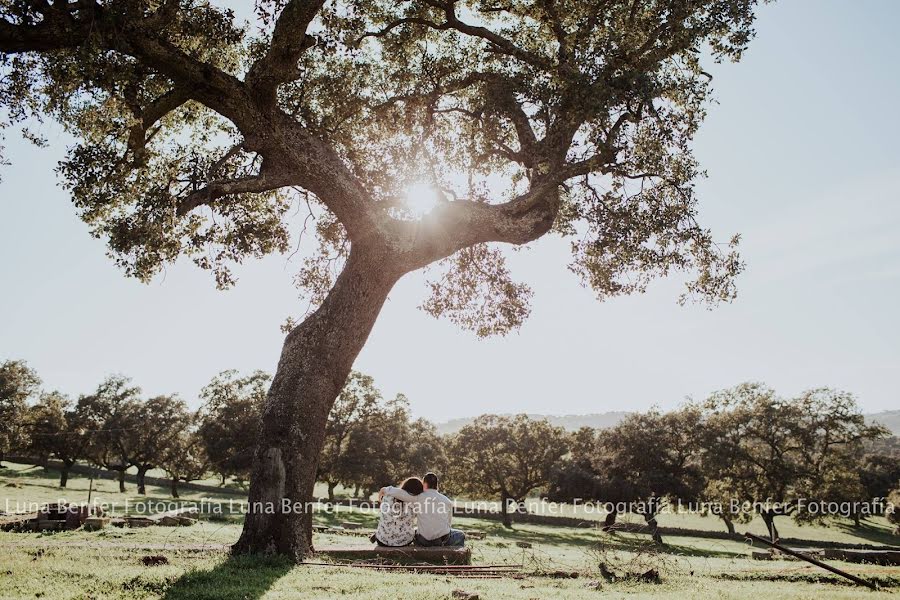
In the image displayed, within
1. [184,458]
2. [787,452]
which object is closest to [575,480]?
[787,452]

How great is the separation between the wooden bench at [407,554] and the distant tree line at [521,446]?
38455mm

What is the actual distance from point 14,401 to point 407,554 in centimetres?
6435

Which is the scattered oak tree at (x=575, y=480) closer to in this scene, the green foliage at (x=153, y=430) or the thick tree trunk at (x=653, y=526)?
the thick tree trunk at (x=653, y=526)

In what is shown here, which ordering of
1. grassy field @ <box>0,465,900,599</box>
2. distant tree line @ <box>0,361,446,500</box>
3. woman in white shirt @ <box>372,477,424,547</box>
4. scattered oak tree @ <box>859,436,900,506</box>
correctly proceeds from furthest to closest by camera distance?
scattered oak tree @ <box>859,436,900,506</box> → distant tree line @ <box>0,361,446,500</box> → woman in white shirt @ <box>372,477,424,547</box> → grassy field @ <box>0,465,900,599</box>

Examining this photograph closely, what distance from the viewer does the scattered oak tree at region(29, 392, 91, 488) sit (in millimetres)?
56719

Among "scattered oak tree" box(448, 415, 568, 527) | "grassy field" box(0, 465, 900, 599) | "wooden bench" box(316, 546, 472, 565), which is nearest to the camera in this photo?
"grassy field" box(0, 465, 900, 599)

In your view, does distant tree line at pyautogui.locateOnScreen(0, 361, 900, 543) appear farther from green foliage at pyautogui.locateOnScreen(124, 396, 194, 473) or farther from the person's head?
the person's head

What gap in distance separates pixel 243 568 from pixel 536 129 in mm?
13332

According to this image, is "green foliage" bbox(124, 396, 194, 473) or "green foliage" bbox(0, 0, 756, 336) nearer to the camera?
"green foliage" bbox(0, 0, 756, 336)

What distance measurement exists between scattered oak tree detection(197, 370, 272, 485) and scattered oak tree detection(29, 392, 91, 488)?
15014mm

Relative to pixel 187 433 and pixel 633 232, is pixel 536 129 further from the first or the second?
pixel 187 433

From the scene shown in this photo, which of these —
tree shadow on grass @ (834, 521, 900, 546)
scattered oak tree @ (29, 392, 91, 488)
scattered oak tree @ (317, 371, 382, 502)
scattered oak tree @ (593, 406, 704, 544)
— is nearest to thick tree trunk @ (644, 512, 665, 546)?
scattered oak tree @ (593, 406, 704, 544)

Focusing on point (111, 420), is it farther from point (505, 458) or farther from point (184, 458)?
point (505, 458)

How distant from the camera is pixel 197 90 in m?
12.0
